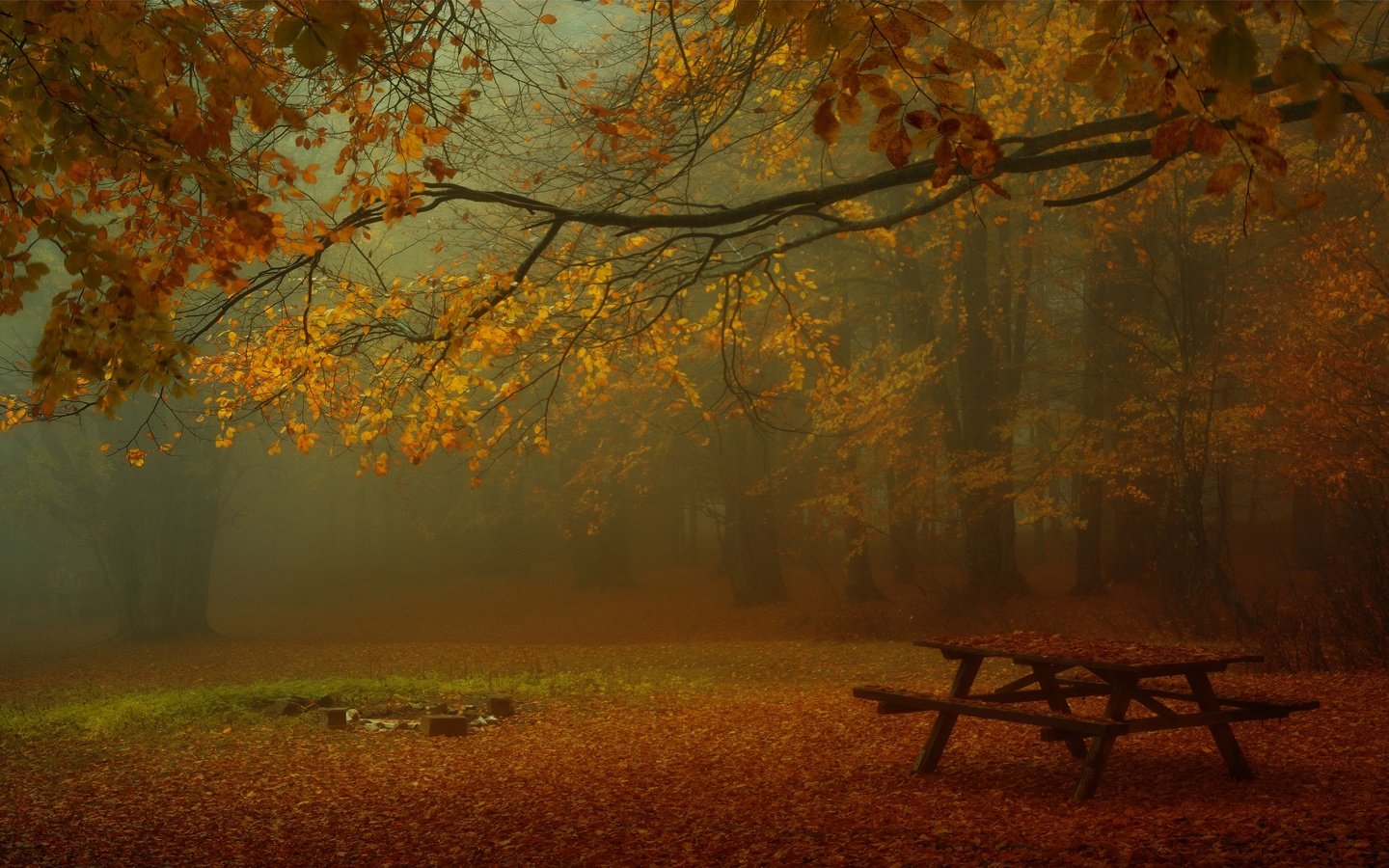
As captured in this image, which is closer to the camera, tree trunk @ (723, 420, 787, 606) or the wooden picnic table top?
the wooden picnic table top

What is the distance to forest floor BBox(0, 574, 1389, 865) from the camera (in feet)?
15.6

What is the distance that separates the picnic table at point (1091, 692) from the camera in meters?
5.38

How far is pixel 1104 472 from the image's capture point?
15.8 metres

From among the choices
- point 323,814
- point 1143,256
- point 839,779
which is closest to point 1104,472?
point 1143,256

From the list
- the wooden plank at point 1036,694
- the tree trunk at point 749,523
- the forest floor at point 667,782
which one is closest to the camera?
the forest floor at point 667,782

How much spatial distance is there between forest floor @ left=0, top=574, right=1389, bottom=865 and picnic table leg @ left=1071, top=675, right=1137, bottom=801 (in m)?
0.09

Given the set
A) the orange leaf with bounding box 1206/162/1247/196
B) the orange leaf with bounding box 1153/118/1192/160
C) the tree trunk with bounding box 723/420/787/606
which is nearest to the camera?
the orange leaf with bounding box 1206/162/1247/196

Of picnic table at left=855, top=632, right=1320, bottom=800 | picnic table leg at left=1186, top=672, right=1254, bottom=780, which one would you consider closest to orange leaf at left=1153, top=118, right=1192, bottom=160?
picnic table at left=855, top=632, right=1320, bottom=800

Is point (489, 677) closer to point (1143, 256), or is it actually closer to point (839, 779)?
point (839, 779)

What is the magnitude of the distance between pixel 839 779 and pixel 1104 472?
35.5 ft

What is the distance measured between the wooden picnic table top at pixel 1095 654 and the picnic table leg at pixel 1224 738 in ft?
0.38

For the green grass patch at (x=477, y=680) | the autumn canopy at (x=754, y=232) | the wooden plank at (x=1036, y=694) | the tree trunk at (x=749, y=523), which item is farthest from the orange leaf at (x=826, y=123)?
the tree trunk at (x=749, y=523)

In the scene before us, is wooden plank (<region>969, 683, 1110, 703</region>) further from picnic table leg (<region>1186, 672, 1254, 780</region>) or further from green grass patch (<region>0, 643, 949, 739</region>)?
green grass patch (<region>0, 643, 949, 739</region>)

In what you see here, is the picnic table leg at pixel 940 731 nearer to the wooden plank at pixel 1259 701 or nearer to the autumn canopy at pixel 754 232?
the wooden plank at pixel 1259 701
